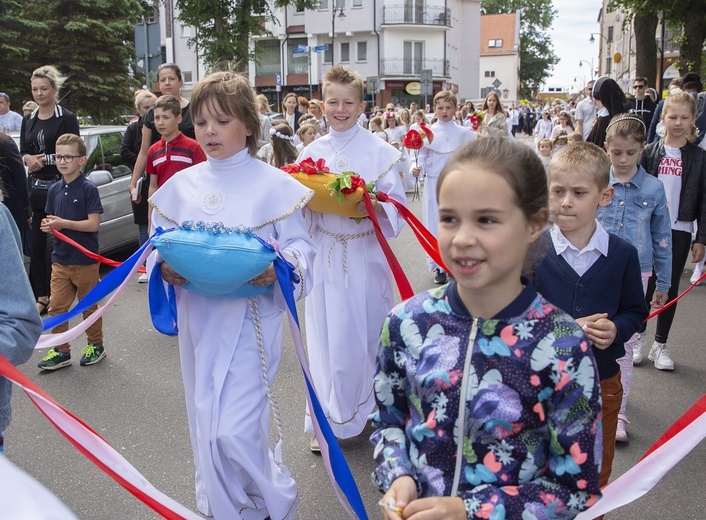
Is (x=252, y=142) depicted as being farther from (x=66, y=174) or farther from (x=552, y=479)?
(x=66, y=174)

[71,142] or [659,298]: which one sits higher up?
[71,142]

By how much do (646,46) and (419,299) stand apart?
19.7m

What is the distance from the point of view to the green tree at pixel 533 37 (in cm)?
9231

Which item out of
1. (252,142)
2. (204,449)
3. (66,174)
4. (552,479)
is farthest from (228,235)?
(66,174)

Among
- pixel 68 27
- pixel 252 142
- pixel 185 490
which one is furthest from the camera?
pixel 68 27

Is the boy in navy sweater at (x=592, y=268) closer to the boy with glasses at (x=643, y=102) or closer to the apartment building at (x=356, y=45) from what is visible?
the boy with glasses at (x=643, y=102)

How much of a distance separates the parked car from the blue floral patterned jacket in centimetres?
782

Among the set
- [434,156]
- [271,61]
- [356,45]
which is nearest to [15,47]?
[434,156]

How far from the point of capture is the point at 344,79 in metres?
4.72

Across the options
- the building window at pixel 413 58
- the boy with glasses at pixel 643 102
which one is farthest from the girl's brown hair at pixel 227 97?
the building window at pixel 413 58

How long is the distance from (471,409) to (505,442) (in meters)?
0.12

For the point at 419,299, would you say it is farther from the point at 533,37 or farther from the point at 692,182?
the point at 533,37

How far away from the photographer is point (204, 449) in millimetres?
3223

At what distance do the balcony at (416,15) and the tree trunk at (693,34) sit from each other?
39480mm
